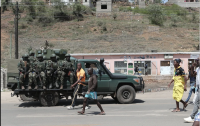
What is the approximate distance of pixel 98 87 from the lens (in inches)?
469

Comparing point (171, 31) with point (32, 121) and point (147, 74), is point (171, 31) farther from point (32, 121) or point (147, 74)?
point (32, 121)

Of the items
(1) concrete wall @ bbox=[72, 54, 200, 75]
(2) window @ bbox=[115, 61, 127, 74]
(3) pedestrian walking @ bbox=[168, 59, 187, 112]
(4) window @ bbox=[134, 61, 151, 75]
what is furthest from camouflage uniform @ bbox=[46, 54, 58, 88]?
(4) window @ bbox=[134, 61, 151, 75]

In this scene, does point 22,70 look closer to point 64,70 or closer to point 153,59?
point 64,70

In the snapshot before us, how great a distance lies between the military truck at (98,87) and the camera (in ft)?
37.9

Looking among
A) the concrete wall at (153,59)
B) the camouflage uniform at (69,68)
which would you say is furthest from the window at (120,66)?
the camouflage uniform at (69,68)

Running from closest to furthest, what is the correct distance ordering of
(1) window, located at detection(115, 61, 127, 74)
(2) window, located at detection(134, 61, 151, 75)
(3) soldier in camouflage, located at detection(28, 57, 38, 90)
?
(3) soldier in camouflage, located at detection(28, 57, 38, 90)
(1) window, located at detection(115, 61, 127, 74)
(2) window, located at detection(134, 61, 151, 75)

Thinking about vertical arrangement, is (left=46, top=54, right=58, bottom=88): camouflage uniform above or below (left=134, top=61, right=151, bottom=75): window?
above

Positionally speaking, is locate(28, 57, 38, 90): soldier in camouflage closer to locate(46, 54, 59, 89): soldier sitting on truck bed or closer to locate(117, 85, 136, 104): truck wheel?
locate(46, 54, 59, 89): soldier sitting on truck bed

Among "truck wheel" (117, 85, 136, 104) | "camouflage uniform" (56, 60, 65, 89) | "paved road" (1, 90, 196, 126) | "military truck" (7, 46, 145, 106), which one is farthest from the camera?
"truck wheel" (117, 85, 136, 104)

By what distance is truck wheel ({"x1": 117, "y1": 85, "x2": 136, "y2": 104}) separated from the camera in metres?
12.1

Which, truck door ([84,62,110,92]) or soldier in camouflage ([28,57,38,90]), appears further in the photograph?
truck door ([84,62,110,92])

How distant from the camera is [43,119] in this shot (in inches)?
344

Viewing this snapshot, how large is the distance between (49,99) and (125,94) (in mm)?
3394

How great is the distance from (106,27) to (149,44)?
1416cm
